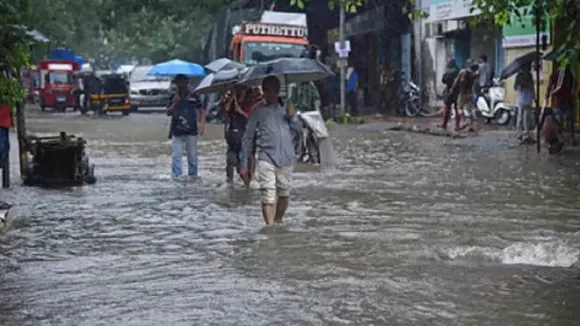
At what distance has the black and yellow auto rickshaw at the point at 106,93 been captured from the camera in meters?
44.0

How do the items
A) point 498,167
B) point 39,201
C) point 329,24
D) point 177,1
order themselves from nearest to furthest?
point 39,201 → point 498,167 → point 177,1 → point 329,24

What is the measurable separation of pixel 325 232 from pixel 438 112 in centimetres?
2370

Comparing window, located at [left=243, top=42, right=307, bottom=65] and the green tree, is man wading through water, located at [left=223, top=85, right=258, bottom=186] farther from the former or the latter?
window, located at [left=243, top=42, right=307, bottom=65]

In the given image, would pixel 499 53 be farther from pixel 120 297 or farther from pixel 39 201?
pixel 120 297

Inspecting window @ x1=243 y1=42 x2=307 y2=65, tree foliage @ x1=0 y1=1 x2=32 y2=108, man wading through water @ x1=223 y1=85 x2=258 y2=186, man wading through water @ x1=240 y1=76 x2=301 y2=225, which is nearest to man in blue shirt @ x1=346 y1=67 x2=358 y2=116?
window @ x1=243 y1=42 x2=307 y2=65

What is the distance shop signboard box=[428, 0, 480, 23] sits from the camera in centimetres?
2908

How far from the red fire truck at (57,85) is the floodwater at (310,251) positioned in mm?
32873

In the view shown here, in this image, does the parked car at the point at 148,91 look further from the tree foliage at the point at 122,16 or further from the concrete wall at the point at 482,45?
the concrete wall at the point at 482,45

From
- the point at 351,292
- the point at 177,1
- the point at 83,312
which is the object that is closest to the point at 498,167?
the point at 351,292

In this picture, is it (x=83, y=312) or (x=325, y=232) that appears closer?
(x=83, y=312)

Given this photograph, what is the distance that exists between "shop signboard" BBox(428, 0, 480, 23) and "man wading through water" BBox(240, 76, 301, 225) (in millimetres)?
18246

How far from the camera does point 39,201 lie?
13594 mm

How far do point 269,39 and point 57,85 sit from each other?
19.2 metres

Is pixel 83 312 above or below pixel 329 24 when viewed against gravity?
below
